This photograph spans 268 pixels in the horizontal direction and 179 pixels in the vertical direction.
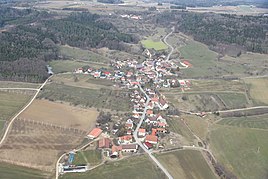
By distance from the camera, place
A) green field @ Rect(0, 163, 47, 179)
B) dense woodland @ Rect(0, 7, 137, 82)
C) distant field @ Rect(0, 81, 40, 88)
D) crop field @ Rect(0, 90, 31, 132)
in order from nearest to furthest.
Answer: green field @ Rect(0, 163, 47, 179)
crop field @ Rect(0, 90, 31, 132)
distant field @ Rect(0, 81, 40, 88)
dense woodland @ Rect(0, 7, 137, 82)

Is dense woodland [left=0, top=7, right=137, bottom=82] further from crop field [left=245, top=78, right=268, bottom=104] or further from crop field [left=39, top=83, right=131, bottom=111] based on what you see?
crop field [left=245, top=78, right=268, bottom=104]

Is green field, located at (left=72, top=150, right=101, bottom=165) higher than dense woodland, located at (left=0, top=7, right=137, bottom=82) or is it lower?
lower

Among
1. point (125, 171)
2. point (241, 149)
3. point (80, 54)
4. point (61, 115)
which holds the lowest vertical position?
point (241, 149)

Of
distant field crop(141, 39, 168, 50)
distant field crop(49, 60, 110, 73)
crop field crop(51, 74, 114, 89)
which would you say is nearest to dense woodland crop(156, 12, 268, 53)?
distant field crop(141, 39, 168, 50)

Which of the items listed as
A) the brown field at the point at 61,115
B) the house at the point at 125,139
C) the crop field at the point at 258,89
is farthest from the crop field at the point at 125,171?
the crop field at the point at 258,89

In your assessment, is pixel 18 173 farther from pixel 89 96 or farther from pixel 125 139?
pixel 89 96

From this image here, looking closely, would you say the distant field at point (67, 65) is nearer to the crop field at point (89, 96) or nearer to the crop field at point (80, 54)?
the crop field at point (80, 54)

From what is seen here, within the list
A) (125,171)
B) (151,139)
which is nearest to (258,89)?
(151,139)
